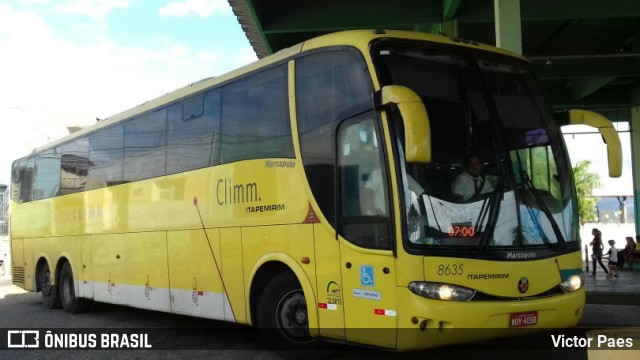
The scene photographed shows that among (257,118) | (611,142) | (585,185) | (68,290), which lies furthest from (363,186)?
(585,185)

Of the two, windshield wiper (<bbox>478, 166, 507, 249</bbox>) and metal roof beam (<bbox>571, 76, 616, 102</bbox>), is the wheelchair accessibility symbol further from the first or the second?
metal roof beam (<bbox>571, 76, 616, 102</bbox>)

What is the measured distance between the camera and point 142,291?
30.1ft

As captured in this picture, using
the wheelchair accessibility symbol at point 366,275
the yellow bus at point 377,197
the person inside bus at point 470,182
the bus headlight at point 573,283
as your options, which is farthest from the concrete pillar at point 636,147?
the wheelchair accessibility symbol at point 366,275

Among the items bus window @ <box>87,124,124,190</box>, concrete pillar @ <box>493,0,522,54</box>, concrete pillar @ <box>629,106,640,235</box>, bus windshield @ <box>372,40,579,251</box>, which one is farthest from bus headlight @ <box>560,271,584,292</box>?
concrete pillar @ <box>629,106,640,235</box>

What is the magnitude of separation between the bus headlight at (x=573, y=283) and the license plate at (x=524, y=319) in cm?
50

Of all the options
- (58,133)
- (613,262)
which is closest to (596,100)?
(613,262)

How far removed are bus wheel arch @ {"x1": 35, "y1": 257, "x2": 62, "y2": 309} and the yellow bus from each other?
5305mm

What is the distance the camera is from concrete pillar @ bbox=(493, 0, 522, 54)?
1096 centimetres

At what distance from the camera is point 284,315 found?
21.1ft

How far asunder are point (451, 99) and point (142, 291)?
593cm

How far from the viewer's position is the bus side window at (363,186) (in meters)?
5.29

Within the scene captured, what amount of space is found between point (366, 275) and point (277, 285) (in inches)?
59.2

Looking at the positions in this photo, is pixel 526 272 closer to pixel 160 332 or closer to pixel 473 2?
pixel 160 332

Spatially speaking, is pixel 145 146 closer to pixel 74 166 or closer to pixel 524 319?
pixel 74 166
